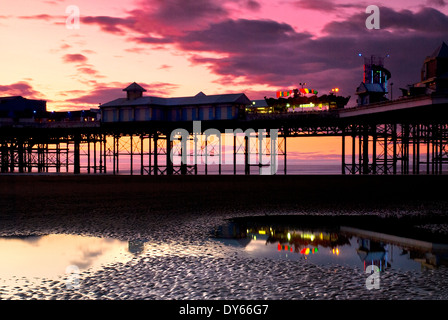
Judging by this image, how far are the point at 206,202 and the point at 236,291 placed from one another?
15070 mm

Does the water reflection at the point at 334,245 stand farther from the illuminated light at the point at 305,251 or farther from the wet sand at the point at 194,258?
the wet sand at the point at 194,258

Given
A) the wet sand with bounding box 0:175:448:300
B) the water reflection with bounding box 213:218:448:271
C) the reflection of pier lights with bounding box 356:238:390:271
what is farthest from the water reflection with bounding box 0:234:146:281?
the reflection of pier lights with bounding box 356:238:390:271

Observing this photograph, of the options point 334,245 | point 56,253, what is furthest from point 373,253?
point 56,253

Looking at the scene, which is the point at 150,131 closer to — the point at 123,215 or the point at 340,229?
the point at 123,215

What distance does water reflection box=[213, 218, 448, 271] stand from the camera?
9688mm

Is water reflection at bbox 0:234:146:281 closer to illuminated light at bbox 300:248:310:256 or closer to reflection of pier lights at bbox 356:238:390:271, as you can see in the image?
illuminated light at bbox 300:248:310:256

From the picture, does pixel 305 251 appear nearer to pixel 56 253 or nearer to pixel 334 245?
pixel 334 245

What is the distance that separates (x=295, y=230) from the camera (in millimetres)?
13945

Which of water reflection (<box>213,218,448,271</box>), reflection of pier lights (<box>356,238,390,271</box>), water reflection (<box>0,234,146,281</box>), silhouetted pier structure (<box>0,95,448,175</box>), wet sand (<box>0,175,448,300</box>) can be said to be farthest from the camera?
silhouetted pier structure (<box>0,95,448,175</box>)

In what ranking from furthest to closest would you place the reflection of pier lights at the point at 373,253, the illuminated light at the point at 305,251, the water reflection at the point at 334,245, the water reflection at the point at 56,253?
the illuminated light at the point at 305,251 → the water reflection at the point at 334,245 → the reflection of pier lights at the point at 373,253 → the water reflection at the point at 56,253

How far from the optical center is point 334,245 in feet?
38.0

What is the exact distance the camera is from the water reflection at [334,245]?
9.69 metres

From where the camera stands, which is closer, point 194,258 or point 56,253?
point 194,258

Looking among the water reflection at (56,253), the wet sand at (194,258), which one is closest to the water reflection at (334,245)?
the wet sand at (194,258)
